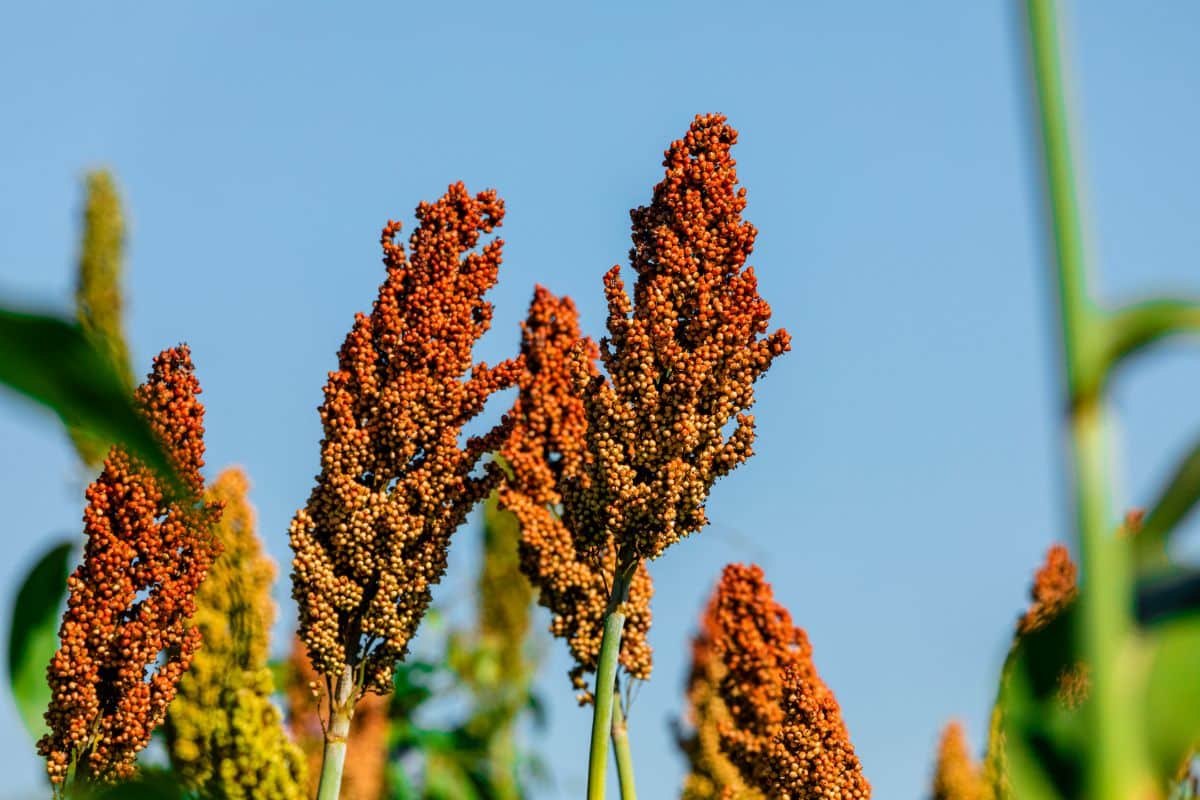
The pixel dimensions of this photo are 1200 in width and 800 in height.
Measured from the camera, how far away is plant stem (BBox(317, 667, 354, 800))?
6051 mm

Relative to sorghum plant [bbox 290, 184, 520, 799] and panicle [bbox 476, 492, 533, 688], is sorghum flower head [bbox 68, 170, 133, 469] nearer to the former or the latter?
sorghum plant [bbox 290, 184, 520, 799]

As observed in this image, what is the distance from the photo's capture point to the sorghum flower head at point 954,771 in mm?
10977

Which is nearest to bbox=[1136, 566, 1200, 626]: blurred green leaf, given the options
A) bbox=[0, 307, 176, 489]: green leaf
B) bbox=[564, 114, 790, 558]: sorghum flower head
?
bbox=[0, 307, 176, 489]: green leaf

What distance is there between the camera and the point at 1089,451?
1.01 metres

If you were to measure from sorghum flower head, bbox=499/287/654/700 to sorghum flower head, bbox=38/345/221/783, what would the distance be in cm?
201

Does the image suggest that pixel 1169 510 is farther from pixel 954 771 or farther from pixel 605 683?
pixel 954 771

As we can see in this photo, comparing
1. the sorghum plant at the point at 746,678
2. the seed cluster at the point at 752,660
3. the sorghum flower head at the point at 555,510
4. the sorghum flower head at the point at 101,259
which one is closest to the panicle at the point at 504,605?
the sorghum plant at the point at 746,678

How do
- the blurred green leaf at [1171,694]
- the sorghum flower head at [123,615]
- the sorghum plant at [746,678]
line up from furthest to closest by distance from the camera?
the sorghum plant at [746,678] → the sorghum flower head at [123,615] → the blurred green leaf at [1171,694]

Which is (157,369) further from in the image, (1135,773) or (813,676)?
(1135,773)

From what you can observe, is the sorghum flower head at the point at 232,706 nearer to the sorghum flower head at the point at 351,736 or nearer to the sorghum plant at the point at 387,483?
the sorghum plant at the point at 387,483

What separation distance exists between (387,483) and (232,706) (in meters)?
1.11

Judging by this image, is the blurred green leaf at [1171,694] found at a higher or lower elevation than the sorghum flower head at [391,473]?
lower

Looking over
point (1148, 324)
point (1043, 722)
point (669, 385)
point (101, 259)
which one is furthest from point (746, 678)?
point (1148, 324)

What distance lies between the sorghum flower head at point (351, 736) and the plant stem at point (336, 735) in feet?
9.40
